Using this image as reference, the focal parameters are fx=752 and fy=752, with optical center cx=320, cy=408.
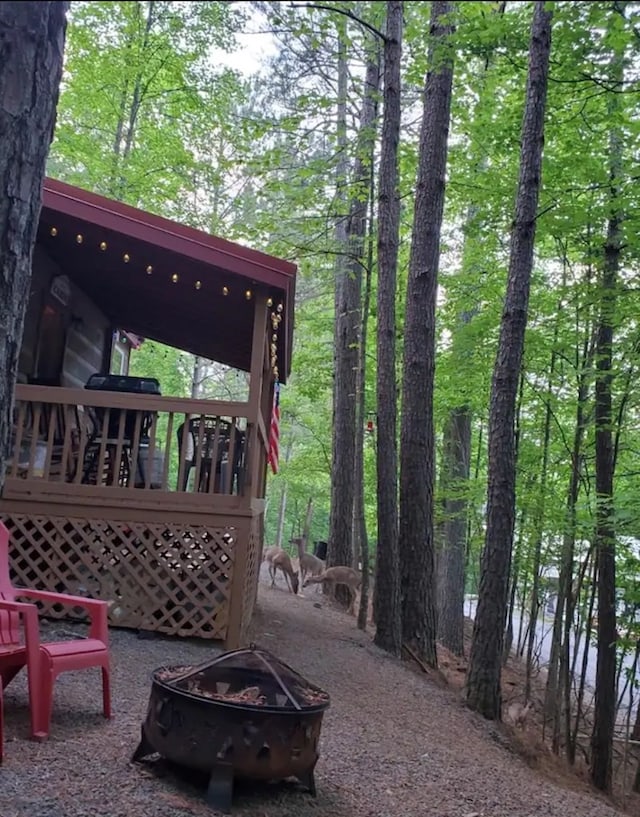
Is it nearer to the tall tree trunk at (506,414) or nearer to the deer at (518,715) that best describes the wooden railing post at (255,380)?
the tall tree trunk at (506,414)

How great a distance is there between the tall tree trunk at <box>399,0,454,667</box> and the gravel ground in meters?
0.86

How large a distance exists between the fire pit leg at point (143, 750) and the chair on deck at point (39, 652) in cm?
49

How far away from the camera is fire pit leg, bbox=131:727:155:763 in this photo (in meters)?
3.39

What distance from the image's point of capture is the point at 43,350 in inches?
328

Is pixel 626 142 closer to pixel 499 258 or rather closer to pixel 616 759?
pixel 499 258

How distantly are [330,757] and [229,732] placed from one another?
1.39 meters

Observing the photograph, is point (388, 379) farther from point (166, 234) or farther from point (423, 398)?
point (166, 234)

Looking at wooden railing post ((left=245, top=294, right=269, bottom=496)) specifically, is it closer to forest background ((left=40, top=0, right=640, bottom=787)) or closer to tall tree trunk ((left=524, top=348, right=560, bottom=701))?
forest background ((left=40, top=0, right=640, bottom=787))

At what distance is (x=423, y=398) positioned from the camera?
8.41 metres

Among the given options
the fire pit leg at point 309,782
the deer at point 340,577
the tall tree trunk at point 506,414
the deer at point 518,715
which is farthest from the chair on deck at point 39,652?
the deer at point 340,577

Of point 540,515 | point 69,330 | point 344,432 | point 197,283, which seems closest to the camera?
point 197,283

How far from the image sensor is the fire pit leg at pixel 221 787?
124 inches

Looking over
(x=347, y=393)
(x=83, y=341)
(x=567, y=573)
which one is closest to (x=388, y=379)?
(x=567, y=573)

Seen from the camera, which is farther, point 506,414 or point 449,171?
point 449,171
